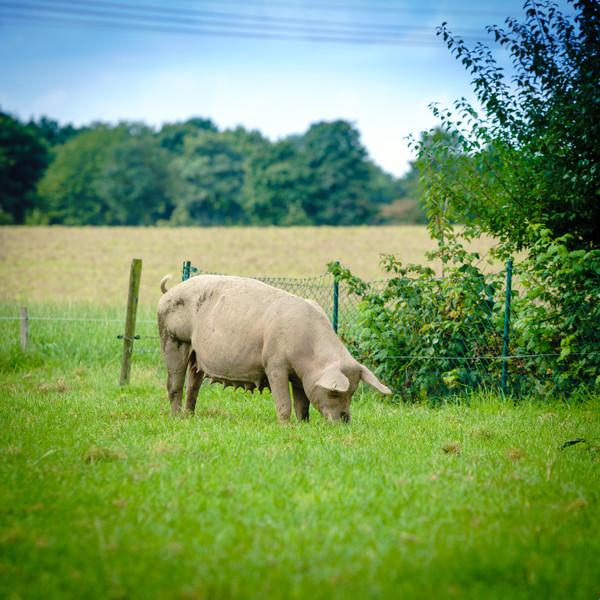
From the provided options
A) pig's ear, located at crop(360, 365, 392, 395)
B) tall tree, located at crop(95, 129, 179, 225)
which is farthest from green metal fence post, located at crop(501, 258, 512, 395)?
tall tree, located at crop(95, 129, 179, 225)

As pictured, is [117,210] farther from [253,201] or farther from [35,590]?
[35,590]

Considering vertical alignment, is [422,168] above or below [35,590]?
above

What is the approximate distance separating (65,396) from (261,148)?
57.4m

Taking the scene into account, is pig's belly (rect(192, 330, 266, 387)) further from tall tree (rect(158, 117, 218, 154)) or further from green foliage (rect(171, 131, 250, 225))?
tall tree (rect(158, 117, 218, 154))

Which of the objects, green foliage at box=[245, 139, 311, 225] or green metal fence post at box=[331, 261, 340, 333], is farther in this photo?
green foliage at box=[245, 139, 311, 225]

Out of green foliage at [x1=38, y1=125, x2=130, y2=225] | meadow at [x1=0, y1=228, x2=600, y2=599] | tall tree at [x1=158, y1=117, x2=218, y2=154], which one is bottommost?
meadow at [x1=0, y1=228, x2=600, y2=599]

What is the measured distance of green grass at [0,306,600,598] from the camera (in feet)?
12.2

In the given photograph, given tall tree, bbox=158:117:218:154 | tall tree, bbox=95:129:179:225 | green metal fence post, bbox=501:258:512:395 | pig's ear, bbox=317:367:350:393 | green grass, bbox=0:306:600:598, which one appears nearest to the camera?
green grass, bbox=0:306:600:598

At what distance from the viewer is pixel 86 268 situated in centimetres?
3578

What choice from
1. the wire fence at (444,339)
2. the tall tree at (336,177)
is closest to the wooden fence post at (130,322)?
the wire fence at (444,339)

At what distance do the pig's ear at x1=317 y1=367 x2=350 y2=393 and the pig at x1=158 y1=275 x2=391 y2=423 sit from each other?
0.4 inches

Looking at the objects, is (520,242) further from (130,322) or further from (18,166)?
(18,166)

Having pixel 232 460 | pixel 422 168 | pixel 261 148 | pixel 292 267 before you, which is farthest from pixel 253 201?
pixel 232 460

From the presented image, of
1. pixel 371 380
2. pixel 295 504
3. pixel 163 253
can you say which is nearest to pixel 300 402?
pixel 371 380
